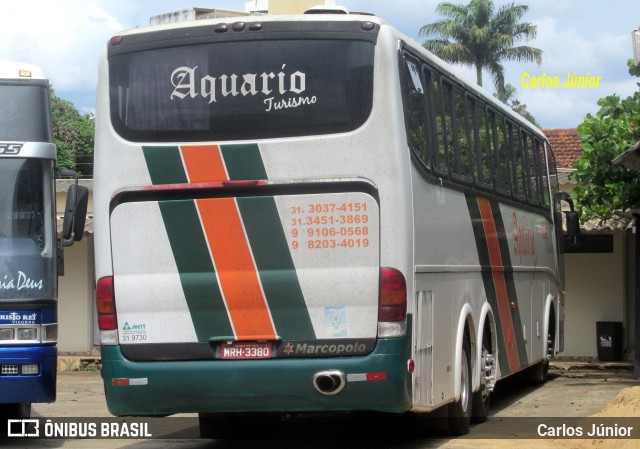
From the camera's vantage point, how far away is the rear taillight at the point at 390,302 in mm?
9703

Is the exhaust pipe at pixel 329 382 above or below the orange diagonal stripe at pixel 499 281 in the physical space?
below

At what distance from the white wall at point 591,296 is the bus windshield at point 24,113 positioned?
13775mm

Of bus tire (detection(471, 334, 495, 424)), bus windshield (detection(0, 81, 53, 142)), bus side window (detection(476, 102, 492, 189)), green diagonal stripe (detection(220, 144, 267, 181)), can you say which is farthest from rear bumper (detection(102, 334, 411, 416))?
bus side window (detection(476, 102, 492, 189))

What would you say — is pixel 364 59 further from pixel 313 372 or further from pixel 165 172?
pixel 313 372

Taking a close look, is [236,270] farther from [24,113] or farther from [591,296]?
[591,296]

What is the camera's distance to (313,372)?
9.76 m

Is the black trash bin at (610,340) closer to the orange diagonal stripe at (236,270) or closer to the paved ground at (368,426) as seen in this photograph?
the paved ground at (368,426)

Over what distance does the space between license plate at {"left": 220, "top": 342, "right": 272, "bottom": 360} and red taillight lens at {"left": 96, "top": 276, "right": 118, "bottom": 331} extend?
0.97m

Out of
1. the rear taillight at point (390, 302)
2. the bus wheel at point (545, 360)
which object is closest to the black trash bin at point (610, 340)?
the bus wheel at point (545, 360)

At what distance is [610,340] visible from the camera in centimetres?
2314

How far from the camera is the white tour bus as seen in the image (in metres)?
9.77

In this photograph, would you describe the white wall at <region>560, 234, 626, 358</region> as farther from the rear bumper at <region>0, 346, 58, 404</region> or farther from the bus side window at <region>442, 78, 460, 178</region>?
the rear bumper at <region>0, 346, 58, 404</region>

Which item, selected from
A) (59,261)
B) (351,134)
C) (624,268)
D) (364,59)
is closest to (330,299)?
(351,134)

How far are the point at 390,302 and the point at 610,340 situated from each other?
14388mm
